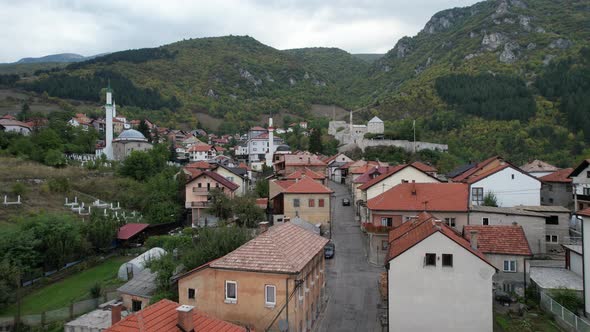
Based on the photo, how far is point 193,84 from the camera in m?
167

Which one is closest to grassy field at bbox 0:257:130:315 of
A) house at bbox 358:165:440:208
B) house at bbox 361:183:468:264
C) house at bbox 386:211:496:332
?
house at bbox 361:183:468:264

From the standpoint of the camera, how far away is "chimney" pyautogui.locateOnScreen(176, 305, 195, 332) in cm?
1159

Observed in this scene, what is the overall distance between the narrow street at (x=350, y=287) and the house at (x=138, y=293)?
877cm

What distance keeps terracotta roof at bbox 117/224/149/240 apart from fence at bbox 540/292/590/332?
30221mm

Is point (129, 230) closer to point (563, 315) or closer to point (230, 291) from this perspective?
point (230, 291)

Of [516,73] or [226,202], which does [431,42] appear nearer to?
[516,73]

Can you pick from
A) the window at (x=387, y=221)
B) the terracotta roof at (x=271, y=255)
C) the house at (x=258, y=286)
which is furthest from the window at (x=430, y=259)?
the window at (x=387, y=221)

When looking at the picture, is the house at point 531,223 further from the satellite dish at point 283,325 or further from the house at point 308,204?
the satellite dish at point 283,325

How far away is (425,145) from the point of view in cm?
7981

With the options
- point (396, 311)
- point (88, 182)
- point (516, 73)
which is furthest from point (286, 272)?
point (516, 73)

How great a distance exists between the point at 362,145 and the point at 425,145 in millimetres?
11381

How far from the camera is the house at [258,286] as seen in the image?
605 inches

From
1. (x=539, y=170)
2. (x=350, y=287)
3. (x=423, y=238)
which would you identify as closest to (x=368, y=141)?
(x=539, y=170)

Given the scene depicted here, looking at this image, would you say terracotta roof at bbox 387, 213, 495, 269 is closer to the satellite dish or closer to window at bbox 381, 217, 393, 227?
the satellite dish
